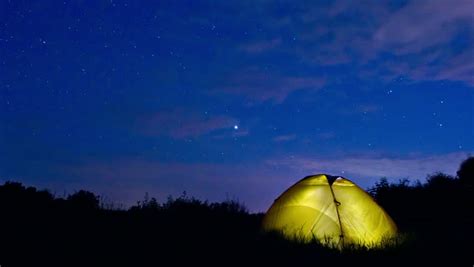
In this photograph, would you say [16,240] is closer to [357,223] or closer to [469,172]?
[357,223]

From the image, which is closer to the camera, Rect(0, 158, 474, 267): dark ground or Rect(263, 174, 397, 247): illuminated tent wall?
Rect(0, 158, 474, 267): dark ground

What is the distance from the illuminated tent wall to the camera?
10836mm

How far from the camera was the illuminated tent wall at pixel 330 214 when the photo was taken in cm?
1084

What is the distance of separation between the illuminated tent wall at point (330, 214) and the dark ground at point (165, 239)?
764 millimetres

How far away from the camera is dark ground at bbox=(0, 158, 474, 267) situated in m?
7.43

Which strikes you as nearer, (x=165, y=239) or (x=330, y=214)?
(x=165, y=239)

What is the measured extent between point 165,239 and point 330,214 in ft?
15.0

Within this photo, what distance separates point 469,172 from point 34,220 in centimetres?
1862

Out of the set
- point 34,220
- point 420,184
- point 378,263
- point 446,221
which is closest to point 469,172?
point 420,184

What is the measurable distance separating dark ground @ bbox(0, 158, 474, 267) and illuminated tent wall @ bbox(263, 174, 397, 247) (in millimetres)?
764

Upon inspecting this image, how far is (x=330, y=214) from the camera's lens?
36.2 feet

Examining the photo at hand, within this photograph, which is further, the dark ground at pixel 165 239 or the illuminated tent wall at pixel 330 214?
the illuminated tent wall at pixel 330 214

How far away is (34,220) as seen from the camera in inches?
370

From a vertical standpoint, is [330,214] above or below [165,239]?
above
